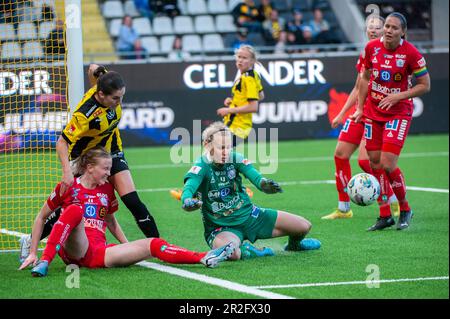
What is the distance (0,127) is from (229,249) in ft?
28.5

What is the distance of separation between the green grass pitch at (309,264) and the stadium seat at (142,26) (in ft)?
36.5

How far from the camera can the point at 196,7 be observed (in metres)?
25.2

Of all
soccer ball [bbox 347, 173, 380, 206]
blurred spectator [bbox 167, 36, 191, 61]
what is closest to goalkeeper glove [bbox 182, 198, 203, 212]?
soccer ball [bbox 347, 173, 380, 206]

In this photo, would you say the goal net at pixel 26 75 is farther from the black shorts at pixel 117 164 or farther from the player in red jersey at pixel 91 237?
the player in red jersey at pixel 91 237

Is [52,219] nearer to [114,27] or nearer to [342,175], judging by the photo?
[342,175]

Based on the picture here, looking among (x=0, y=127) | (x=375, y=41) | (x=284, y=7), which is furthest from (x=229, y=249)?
(x=284, y=7)

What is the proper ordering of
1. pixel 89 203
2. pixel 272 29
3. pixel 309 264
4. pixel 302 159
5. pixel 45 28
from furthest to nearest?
pixel 272 29
pixel 302 159
pixel 45 28
pixel 89 203
pixel 309 264

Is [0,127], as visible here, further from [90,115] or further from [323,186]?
[90,115]

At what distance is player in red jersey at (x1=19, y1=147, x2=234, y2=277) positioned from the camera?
696 cm

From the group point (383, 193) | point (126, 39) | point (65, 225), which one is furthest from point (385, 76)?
point (126, 39)

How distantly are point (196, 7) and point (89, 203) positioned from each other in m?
18.3

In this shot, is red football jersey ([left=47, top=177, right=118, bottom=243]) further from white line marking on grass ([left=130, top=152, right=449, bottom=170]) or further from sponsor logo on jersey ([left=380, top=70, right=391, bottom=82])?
white line marking on grass ([left=130, top=152, right=449, bottom=170])

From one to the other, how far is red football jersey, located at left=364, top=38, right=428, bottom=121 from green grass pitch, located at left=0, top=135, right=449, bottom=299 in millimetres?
1313

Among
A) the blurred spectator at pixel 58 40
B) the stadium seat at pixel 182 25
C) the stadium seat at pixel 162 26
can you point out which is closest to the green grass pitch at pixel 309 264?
the blurred spectator at pixel 58 40
